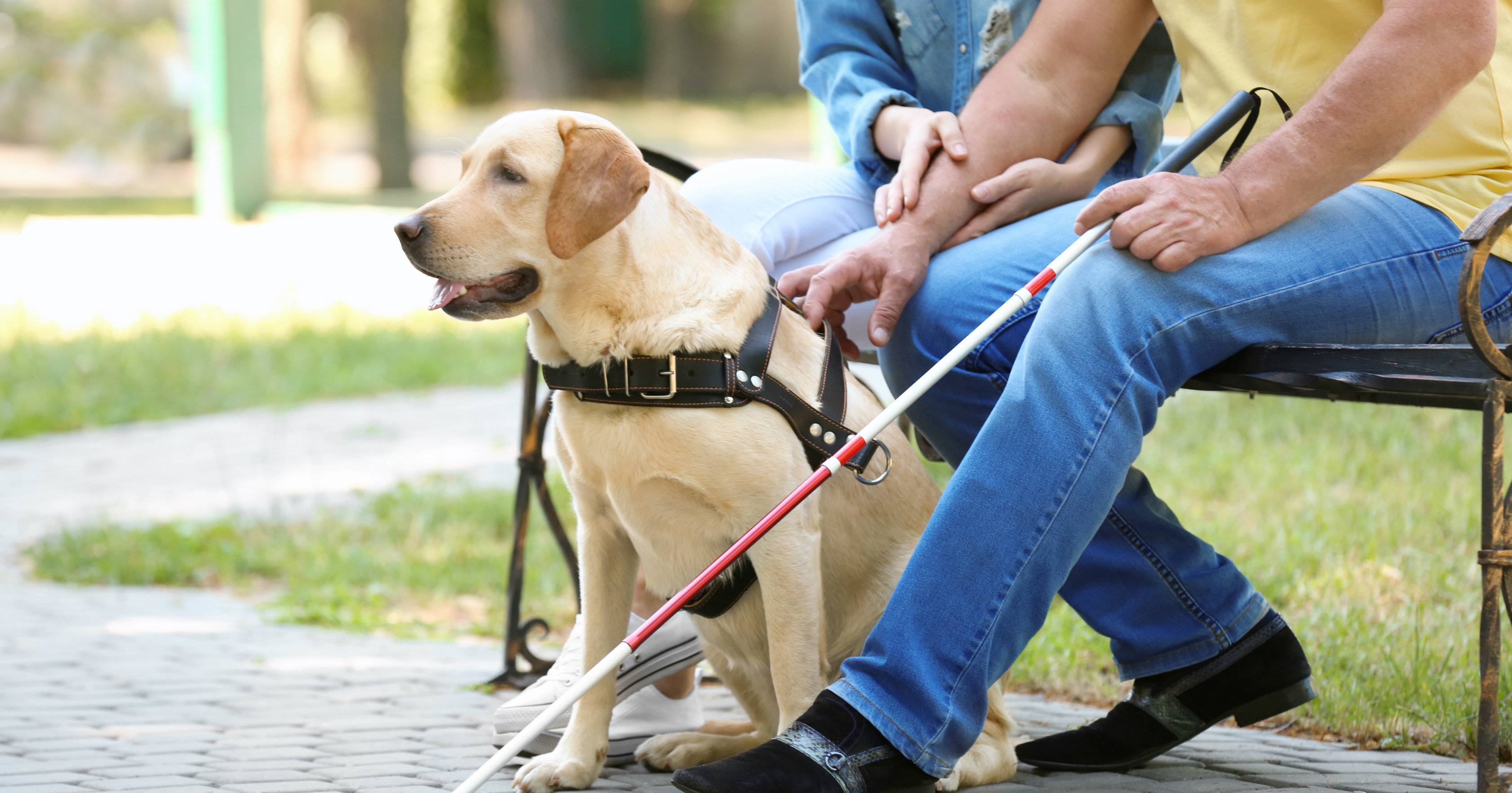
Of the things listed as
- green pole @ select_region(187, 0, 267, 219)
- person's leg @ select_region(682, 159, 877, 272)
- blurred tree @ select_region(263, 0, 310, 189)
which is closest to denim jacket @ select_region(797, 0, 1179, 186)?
person's leg @ select_region(682, 159, 877, 272)

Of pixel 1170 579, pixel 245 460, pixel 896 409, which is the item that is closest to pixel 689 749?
pixel 896 409

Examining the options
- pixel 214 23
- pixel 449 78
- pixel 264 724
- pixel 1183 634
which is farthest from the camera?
pixel 449 78

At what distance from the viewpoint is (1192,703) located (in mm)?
2594

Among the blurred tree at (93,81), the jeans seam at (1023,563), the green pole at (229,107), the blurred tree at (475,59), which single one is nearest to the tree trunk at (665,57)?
the blurred tree at (475,59)

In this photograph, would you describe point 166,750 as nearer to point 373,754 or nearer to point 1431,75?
point 373,754

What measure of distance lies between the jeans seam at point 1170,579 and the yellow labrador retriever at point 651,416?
14.5 inches

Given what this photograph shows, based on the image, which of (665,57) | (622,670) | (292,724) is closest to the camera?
(622,670)

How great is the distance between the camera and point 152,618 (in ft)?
14.3

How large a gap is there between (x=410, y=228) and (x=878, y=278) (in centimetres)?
90

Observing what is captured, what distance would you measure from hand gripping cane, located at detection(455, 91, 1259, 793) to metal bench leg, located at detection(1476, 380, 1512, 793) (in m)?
0.66

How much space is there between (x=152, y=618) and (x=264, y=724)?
1.49 metres

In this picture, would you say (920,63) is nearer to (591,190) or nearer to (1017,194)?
(1017,194)

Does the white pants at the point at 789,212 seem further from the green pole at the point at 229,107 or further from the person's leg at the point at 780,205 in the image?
the green pole at the point at 229,107

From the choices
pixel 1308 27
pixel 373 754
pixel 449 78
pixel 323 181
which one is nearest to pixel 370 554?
pixel 373 754
